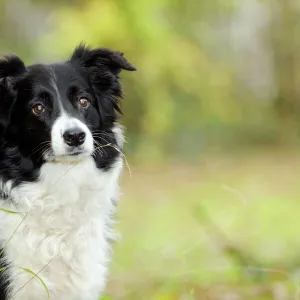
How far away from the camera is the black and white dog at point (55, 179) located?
162 inches

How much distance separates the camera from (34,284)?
4.05 m

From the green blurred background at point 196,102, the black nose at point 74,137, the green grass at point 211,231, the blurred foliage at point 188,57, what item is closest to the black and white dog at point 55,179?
the black nose at point 74,137

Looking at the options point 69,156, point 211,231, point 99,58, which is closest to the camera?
point 69,156

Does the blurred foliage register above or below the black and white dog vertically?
below

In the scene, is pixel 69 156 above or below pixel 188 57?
above

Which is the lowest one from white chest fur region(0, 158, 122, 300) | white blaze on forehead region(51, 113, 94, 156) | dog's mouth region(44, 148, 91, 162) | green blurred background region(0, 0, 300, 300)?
green blurred background region(0, 0, 300, 300)

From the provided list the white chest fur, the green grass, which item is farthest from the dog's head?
the green grass

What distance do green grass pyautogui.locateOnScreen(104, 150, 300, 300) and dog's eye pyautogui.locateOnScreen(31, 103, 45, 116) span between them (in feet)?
4.16

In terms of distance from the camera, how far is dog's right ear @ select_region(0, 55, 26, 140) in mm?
4371

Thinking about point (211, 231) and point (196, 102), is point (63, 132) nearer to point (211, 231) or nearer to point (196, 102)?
point (211, 231)

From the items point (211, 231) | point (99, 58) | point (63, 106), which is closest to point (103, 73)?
point (99, 58)

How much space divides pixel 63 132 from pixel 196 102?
16.4m

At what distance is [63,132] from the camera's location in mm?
4008

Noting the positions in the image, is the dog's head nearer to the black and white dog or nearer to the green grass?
the black and white dog
